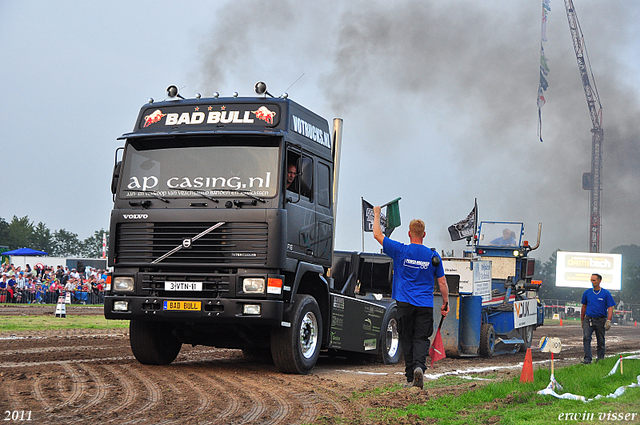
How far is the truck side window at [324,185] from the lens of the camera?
11.2 metres

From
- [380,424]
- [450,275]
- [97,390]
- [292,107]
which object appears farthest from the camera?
[450,275]

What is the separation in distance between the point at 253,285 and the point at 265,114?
2424 millimetres

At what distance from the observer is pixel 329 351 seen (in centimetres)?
1325

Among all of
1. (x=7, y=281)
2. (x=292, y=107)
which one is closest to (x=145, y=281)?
(x=292, y=107)

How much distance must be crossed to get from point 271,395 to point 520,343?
11.5m

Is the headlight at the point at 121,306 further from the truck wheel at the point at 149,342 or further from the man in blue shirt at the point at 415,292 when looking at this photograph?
the man in blue shirt at the point at 415,292

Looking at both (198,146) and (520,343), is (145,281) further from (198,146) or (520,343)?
(520,343)

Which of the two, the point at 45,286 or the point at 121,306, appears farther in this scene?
the point at 45,286

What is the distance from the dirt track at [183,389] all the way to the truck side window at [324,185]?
256cm

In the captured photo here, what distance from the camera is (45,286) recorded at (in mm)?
35312

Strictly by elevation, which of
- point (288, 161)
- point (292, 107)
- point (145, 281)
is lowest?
point (145, 281)

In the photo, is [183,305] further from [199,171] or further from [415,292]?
[415,292]

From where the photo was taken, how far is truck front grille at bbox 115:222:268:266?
959 centimetres

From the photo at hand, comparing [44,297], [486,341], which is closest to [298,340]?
[486,341]
